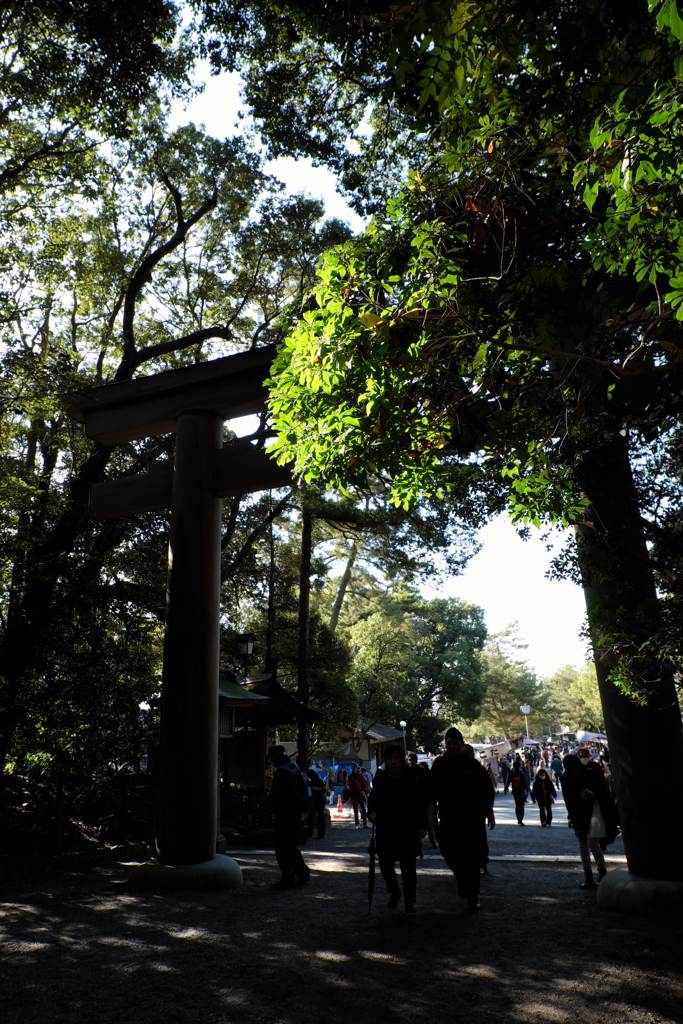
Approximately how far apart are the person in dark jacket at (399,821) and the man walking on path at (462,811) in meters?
0.18

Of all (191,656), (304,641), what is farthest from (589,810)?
(304,641)

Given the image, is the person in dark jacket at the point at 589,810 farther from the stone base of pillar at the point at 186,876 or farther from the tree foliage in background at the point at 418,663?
the tree foliage in background at the point at 418,663

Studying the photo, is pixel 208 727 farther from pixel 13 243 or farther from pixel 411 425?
pixel 13 243

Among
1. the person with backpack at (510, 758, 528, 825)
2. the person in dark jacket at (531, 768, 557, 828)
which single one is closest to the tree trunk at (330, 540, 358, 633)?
the person with backpack at (510, 758, 528, 825)

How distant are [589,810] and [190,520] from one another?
591cm

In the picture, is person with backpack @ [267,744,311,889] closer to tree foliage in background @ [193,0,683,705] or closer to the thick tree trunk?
the thick tree trunk

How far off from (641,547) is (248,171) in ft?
44.3

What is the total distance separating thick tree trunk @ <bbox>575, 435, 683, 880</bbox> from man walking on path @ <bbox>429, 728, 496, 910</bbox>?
4.46 ft

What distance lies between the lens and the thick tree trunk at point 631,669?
5.25 meters

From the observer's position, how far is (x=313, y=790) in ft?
49.2

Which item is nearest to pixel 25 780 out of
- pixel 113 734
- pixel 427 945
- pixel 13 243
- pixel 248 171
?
pixel 113 734

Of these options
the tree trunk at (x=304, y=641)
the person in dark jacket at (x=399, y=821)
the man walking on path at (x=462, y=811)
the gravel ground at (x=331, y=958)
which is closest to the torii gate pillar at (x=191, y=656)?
the gravel ground at (x=331, y=958)

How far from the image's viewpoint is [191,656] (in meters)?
8.39

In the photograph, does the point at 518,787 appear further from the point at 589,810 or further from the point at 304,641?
the point at 589,810
